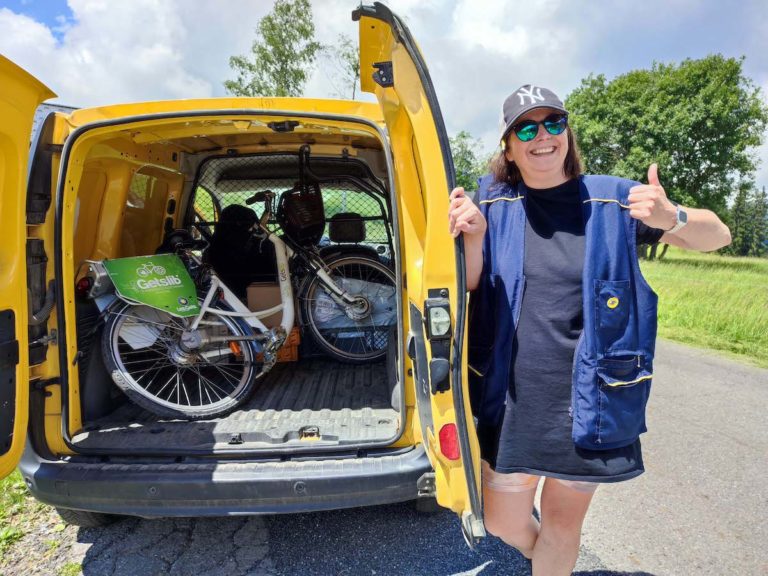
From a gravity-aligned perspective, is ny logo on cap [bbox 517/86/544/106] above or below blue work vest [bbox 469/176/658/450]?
above

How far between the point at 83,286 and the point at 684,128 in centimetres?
3126

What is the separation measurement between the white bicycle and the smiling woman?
6.20ft

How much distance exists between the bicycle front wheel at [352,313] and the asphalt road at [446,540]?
1479 millimetres

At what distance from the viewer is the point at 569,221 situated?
162 centimetres

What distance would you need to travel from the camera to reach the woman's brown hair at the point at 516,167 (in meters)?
1.68

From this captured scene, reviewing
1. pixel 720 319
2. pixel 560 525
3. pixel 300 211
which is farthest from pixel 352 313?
pixel 720 319

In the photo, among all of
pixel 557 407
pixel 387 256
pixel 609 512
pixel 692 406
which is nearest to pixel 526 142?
pixel 557 407

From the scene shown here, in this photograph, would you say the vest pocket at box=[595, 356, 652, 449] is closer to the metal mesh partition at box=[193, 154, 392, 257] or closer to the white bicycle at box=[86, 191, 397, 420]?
the white bicycle at box=[86, 191, 397, 420]

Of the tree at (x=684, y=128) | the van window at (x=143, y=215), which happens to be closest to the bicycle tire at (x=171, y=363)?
the van window at (x=143, y=215)

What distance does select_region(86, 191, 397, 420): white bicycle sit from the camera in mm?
2814

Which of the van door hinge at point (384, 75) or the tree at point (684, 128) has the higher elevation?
the tree at point (684, 128)

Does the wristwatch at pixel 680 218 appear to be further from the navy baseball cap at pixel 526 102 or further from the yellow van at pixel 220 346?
the yellow van at pixel 220 346

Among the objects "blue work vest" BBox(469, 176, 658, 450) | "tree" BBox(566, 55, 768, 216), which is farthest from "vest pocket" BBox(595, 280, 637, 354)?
"tree" BBox(566, 55, 768, 216)

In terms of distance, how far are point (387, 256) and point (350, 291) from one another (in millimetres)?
528
